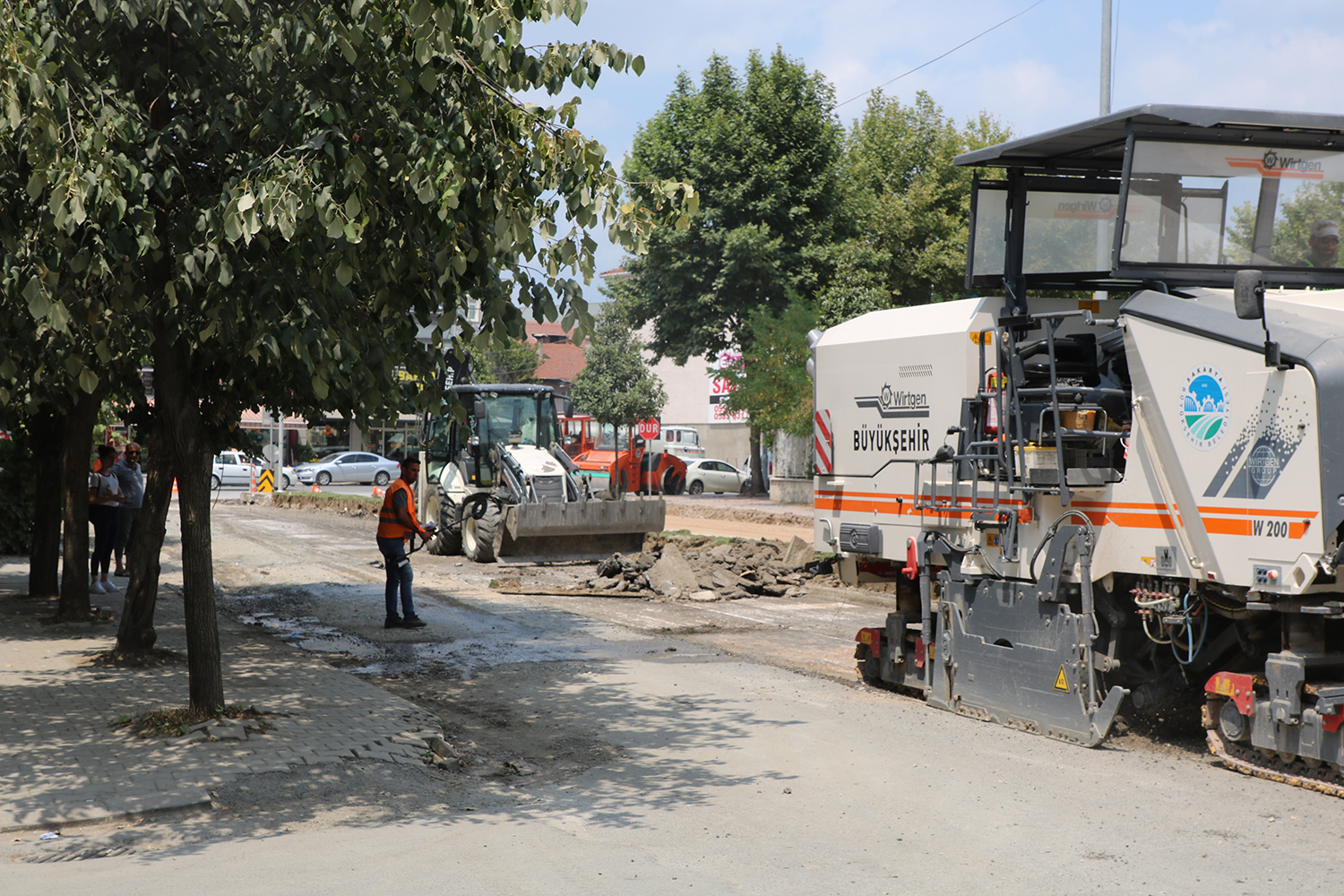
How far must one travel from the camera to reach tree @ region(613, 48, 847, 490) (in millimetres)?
37281

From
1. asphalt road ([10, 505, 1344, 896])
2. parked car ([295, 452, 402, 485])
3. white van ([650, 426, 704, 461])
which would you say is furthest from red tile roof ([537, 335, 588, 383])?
asphalt road ([10, 505, 1344, 896])

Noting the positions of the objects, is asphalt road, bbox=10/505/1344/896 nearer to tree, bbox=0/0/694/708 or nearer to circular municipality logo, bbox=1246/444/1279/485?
circular municipality logo, bbox=1246/444/1279/485

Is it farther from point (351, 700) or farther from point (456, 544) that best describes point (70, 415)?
point (456, 544)

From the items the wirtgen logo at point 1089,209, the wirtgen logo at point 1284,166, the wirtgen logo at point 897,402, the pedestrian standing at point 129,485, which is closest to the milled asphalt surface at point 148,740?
the wirtgen logo at point 897,402

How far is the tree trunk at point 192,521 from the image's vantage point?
7711 millimetres

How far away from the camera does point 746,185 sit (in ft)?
122

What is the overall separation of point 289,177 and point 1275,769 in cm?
621

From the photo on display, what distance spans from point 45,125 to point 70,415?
745 cm

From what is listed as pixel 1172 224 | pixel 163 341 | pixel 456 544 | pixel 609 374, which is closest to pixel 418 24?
pixel 163 341

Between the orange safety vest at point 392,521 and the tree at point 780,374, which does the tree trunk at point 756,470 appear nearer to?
the tree at point 780,374

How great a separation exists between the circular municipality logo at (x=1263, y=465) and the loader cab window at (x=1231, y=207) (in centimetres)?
158

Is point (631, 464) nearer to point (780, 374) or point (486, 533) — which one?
point (780, 374)

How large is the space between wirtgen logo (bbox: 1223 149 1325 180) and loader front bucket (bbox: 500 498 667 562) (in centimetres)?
1292

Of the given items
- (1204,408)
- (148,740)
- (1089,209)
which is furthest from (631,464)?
(1204,408)
